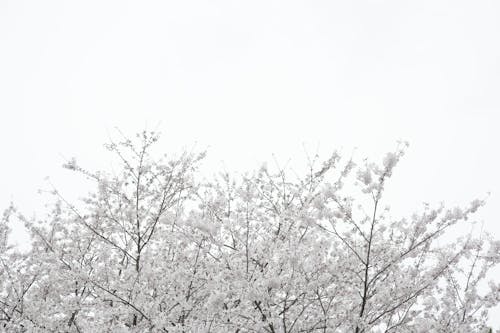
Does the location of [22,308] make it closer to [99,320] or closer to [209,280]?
[99,320]

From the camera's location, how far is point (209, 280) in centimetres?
497

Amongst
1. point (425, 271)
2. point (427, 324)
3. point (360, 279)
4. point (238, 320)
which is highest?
point (425, 271)

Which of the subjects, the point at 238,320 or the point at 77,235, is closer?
the point at 238,320

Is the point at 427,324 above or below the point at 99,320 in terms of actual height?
above

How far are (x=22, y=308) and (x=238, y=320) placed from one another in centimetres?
380

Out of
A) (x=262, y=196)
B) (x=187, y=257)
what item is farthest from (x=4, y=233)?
(x=262, y=196)

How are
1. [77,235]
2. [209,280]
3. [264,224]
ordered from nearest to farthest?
[209,280] < [264,224] < [77,235]

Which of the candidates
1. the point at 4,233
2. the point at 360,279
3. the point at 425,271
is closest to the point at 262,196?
the point at 360,279

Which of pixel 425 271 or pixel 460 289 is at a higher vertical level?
pixel 460 289

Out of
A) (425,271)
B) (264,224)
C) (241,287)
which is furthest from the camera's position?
(264,224)

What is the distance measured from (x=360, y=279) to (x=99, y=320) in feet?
11.7

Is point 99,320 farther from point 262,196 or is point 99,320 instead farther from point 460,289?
point 460,289

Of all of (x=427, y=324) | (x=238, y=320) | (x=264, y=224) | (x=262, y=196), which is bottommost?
(x=238, y=320)

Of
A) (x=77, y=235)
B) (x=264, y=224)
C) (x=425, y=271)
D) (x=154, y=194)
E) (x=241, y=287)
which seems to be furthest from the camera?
(x=77, y=235)
